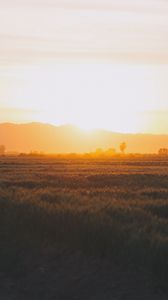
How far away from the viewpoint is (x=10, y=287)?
672 inches

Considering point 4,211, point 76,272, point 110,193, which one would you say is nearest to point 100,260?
point 76,272

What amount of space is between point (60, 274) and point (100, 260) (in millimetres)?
1247

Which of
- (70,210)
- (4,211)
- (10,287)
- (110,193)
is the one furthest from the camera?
(110,193)

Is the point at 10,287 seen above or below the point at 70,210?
below

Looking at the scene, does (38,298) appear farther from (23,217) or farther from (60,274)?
(23,217)

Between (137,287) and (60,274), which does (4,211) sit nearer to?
(60,274)

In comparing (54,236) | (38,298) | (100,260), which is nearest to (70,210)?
Result: (54,236)

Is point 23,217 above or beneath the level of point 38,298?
above

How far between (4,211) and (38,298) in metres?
7.08

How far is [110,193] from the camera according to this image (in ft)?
93.3

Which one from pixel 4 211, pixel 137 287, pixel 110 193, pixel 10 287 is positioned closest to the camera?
pixel 137 287

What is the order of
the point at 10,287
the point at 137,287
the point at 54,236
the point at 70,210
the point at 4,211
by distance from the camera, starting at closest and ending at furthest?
the point at 137,287 → the point at 10,287 → the point at 54,236 → the point at 70,210 → the point at 4,211

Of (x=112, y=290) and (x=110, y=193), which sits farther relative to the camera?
(x=110, y=193)

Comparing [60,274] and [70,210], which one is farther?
[70,210]
